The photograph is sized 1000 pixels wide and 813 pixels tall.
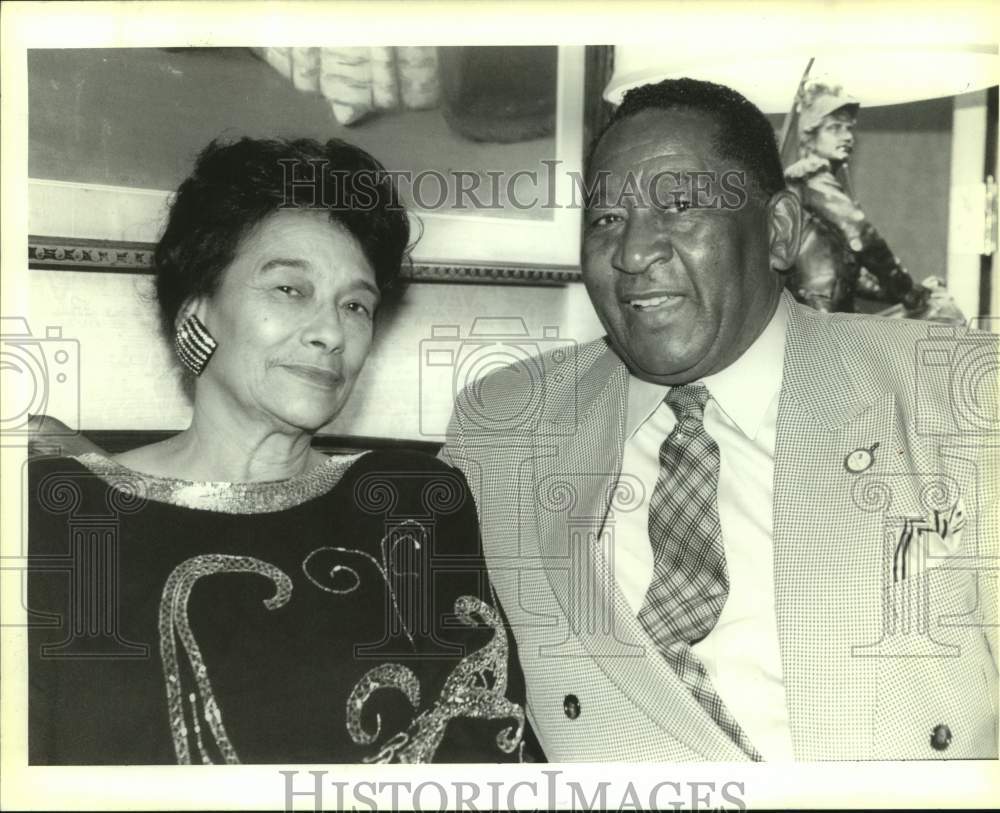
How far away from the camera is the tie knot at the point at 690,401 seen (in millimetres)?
1528

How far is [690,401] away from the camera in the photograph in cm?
153

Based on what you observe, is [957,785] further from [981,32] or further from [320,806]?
[981,32]

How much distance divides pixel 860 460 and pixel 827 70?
647 mm

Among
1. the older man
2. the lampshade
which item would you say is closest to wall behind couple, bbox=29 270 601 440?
the older man

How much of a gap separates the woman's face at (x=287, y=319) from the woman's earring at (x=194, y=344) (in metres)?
0.01

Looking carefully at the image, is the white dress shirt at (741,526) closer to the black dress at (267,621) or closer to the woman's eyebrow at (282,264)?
the black dress at (267,621)

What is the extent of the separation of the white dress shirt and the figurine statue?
5.6 inches

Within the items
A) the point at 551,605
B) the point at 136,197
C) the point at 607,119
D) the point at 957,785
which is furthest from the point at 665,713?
the point at 136,197

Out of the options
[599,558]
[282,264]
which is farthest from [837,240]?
[282,264]

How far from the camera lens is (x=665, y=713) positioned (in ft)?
4.91

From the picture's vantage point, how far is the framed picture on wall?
1.57 metres

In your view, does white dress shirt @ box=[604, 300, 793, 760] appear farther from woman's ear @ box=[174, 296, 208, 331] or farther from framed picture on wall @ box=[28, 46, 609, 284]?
woman's ear @ box=[174, 296, 208, 331]

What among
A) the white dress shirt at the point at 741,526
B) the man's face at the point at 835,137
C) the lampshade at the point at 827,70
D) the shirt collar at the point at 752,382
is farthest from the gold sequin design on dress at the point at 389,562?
the man's face at the point at 835,137

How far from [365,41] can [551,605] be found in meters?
0.96
